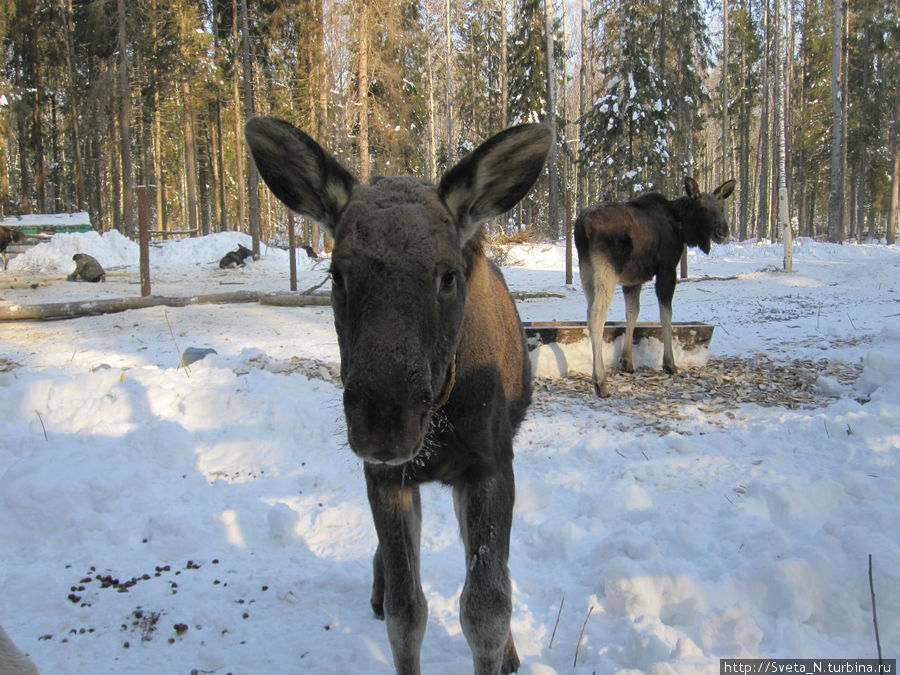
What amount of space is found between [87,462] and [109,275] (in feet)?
63.6

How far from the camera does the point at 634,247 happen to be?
8258 millimetres

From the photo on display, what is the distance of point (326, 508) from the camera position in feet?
15.0

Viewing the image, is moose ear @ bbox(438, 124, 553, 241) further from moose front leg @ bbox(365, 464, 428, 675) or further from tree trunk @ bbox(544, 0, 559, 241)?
tree trunk @ bbox(544, 0, 559, 241)

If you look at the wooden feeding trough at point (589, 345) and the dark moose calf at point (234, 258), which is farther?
the dark moose calf at point (234, 258)

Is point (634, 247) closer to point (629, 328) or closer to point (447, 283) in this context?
point (629, 328)

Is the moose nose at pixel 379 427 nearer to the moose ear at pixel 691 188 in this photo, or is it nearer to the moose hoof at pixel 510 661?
the moose hoof at pixel 510 661

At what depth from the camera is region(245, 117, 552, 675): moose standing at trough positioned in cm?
210

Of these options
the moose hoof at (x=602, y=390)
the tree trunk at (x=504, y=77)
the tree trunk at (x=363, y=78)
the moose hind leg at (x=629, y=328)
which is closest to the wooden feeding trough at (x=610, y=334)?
the moose hind leg at (x=629, y=328)

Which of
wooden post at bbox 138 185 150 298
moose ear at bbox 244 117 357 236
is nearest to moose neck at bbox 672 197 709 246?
moose ear at bbox 244 117 357 236

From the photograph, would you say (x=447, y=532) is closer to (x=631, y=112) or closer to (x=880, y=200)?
(x=631, y=112)

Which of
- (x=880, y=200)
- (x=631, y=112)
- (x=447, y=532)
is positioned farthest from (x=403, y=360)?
(x=880, y=200)

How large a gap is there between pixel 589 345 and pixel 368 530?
5176 mm

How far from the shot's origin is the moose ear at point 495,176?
2.44m

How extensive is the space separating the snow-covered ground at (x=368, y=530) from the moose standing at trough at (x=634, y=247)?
1.56 meters
